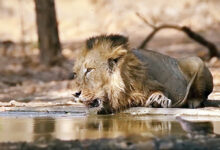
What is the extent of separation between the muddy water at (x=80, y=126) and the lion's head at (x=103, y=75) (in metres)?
0.17

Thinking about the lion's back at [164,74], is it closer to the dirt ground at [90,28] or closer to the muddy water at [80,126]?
the muddy water at [80,126]

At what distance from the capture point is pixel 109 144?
5.29 metres

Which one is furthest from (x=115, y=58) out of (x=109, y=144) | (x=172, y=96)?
(x=109, y=144)

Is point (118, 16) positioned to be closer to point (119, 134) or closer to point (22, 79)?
point (22, 79)

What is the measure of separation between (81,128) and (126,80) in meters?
1.06

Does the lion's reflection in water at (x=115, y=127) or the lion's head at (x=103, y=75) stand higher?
the lion's head at (x=103, y=75)

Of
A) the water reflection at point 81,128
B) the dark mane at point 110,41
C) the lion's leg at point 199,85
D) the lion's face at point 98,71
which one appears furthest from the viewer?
the lion's leg at point 199,85

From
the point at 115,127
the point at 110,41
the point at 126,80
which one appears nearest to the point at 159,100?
the point at 126,80

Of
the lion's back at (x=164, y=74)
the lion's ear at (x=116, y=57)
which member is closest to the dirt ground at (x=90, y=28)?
the lion's back at (x=164, y=74)

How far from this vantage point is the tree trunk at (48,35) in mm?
12773

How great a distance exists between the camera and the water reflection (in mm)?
5768

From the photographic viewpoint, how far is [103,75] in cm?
702

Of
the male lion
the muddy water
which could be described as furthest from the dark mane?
the muddy water

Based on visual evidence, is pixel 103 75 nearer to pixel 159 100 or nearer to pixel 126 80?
pixel 126 80
